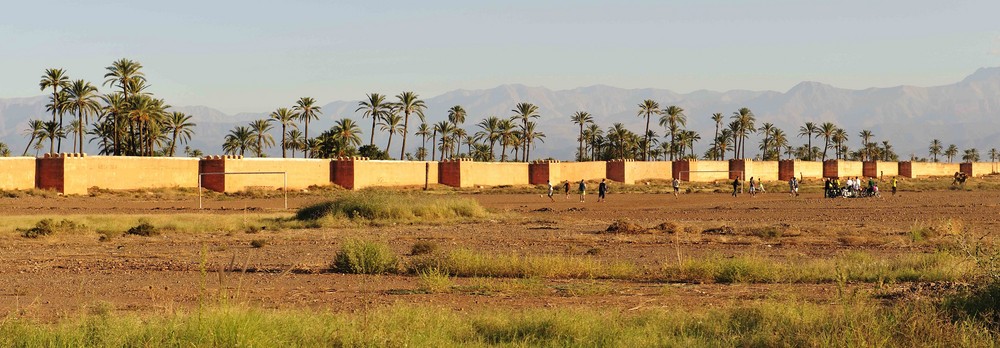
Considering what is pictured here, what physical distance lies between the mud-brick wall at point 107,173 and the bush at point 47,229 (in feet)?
89.6

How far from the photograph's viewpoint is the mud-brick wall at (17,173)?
52.4 m

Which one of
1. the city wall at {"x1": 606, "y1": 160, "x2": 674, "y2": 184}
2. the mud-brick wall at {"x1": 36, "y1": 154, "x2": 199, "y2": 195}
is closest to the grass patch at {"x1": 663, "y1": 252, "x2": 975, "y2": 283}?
the mud-brick wall at {"x1": 36, "y1": 154, "x2": 199, "y2": 195}

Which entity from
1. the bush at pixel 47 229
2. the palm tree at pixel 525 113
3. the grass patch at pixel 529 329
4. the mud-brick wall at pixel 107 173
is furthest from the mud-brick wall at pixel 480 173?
the grass patch at pixel 529 329

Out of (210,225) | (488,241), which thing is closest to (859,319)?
(488,241)

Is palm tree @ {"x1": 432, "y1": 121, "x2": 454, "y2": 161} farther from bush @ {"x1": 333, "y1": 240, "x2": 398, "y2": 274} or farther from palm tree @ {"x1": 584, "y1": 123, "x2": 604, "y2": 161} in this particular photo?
bush @ {"x1": 333, "y1": 240, "x2": 398, "y2": 274}

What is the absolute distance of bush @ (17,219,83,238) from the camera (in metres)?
26.8

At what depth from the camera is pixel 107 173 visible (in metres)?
→ 56.5

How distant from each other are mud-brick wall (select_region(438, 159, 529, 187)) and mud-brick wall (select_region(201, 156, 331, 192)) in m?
13.3

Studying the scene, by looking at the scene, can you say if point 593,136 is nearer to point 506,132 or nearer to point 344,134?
point 506,132

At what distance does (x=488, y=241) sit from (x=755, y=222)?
39.4ft

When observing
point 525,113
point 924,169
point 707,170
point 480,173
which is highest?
point 525,113

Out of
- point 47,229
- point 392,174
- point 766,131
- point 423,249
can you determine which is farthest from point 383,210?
point 766,131

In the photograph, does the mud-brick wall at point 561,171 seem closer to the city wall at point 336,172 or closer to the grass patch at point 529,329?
the city wall at point 336,172

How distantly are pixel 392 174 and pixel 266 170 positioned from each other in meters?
11.7
